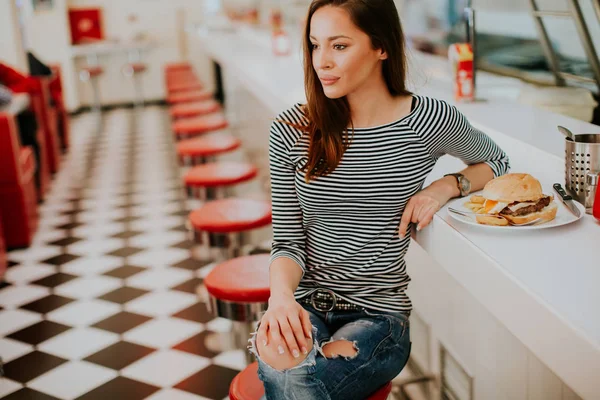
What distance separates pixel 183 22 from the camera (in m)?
11.5

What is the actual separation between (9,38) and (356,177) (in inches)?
249

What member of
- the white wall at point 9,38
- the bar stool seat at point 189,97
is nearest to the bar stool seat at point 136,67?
the white wall at point 9,38

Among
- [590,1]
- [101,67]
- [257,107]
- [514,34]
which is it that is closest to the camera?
[590,1]

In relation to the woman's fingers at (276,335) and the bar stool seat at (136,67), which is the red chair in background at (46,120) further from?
the woman's fingers at (276,335)

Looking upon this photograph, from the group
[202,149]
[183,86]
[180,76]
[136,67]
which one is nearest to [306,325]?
[202,149]

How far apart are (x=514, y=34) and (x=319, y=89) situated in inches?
126

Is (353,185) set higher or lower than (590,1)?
lower

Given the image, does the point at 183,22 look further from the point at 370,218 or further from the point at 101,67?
the point at 370,218

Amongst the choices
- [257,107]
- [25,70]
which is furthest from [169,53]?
[257,107]

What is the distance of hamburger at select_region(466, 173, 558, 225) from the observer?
1.56 meters

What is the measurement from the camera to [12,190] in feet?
15.1

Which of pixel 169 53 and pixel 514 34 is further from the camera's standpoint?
pixel 169 53

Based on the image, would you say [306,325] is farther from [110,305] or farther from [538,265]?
[110,305]

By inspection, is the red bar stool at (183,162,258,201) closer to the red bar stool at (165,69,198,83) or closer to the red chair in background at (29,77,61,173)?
the red chair in background at (29,77,61,173)
